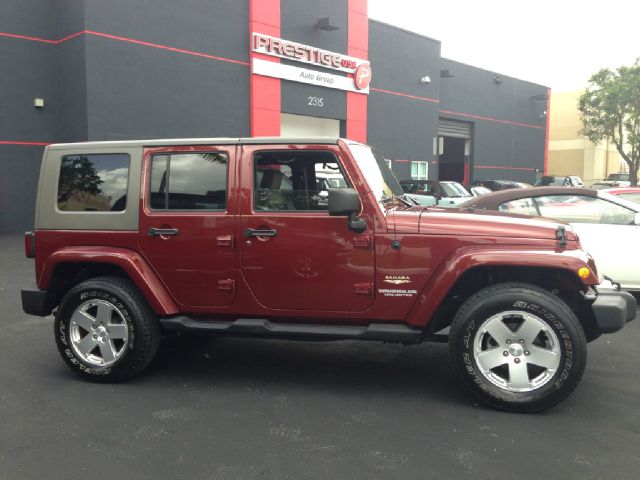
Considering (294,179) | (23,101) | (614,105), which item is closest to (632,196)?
(294,179)

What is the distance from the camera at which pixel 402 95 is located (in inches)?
1008

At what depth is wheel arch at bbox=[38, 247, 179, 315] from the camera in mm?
4344

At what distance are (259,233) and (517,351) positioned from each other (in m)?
2.05

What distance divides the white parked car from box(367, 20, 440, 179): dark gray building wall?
17.7 metres

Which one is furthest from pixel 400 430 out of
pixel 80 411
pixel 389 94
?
pixel 389 94

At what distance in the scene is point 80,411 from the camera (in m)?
3.92

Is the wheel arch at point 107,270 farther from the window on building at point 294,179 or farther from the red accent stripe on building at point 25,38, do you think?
the red accent stripe on building at point 25,38

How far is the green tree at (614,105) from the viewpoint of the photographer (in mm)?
35719

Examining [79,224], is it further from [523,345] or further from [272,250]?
[523,345]

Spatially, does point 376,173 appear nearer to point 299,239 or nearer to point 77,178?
point 299,239

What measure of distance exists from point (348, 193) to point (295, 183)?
1.89 ft

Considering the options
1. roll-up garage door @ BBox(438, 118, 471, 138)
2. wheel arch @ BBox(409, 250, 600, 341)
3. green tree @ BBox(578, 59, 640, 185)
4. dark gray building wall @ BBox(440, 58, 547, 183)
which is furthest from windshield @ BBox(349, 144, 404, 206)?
green tree @ BBox(578, 59, 640, 185)

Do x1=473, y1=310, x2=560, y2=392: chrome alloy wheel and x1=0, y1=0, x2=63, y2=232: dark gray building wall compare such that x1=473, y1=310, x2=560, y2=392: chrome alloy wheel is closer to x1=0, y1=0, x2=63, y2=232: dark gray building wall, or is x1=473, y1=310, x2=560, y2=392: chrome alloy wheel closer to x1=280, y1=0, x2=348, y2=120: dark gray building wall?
x1=0, y1=0, x2=63, y2=232: dark gray building wall

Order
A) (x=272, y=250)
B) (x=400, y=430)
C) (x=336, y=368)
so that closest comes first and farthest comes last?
(x=400, y=430), (x=272, y=250), (x=336, y=368)
